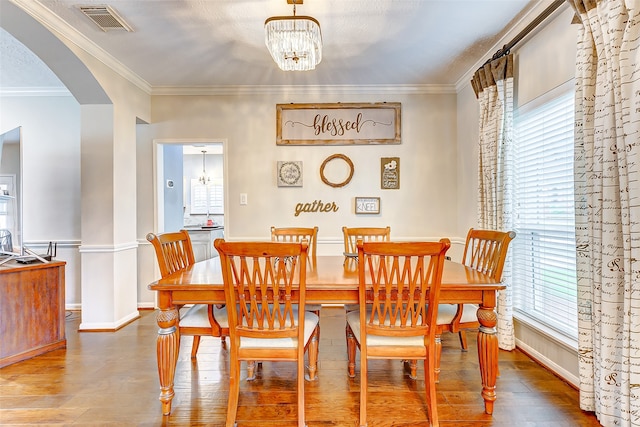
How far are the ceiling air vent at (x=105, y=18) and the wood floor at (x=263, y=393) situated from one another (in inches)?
98.3

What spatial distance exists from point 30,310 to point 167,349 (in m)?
1.61

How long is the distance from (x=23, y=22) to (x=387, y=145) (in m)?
3.24

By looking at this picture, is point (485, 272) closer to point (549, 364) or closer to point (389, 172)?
point (549, 364)

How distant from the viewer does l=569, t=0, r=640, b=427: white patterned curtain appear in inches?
57.0

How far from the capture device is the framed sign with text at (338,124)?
3.73 m

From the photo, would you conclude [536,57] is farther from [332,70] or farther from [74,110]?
[74,110]

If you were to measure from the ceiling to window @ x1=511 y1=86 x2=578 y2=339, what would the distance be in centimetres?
80

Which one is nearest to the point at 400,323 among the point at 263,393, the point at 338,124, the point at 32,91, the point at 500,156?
the point at 263,393

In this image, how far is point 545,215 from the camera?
2326 mm

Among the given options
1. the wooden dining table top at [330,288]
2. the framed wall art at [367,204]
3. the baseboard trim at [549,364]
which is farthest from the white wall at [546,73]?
the framed wall art at [367,204]

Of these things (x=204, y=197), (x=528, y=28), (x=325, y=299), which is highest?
(x=528, y=28)

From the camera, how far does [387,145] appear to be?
12.4 feet

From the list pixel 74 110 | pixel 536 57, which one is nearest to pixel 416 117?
pixel 536 57

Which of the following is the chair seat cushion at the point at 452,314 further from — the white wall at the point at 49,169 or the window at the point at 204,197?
the window at the point at 204,197
